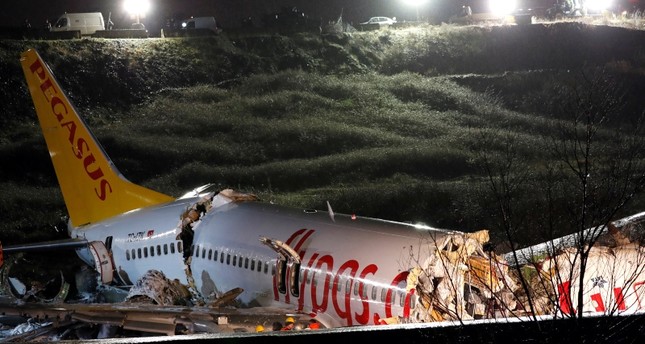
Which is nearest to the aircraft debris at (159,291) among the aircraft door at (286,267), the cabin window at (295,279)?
the aircraft door at (286,267)

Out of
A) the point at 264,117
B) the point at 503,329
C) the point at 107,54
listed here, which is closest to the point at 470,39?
the point at 264,117

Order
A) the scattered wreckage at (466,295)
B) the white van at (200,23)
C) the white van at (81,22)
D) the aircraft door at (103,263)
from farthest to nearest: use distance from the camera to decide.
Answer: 1. the white van at (200,23)
2. the white van at (81,22)
3. the aircraft door at (103,263)
4. the scattered wreckage at (466,295)

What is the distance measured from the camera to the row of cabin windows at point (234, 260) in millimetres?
23047

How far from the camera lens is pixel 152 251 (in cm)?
2681

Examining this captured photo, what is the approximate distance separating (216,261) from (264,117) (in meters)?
37.6

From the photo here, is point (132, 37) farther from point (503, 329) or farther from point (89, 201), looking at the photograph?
point (503, 329)

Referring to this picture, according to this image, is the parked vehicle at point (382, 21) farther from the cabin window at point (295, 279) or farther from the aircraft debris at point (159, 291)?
the cabin window at point (295, 279)

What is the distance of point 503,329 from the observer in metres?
12.8

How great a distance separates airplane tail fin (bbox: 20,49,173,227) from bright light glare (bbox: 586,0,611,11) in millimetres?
63933

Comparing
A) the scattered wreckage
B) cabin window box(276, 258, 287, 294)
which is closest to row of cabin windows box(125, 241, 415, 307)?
cabin window box(276, 258, 287, 294)

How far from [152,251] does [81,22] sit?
163 feet

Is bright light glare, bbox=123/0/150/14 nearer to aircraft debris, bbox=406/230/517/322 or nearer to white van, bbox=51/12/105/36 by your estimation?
white van, bbox=51/12/105/36

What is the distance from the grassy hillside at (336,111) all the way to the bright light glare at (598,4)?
10.1 m

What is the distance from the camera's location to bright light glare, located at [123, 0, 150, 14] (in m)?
81.7
